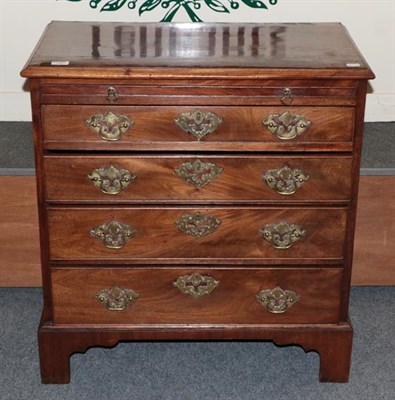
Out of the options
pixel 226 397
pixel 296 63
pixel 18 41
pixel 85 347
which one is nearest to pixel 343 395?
pixel 226 397

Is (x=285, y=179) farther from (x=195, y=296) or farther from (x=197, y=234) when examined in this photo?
(x=195, y=296)

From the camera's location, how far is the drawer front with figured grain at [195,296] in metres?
2.56

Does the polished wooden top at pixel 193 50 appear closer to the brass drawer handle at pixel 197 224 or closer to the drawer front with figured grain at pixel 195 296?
the brass drawer handle at pixel 197 224

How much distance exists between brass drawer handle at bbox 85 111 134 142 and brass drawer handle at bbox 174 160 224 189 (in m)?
0.17

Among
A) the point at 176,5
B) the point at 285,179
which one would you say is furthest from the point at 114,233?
the point at 176,5

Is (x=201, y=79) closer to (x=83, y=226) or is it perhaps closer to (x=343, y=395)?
(x=83, y=226)

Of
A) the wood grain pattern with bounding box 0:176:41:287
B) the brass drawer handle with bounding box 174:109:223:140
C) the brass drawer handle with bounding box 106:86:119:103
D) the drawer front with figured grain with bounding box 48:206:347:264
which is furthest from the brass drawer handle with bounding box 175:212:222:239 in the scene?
the wood grain pattern with bounding box 0:176:41:287

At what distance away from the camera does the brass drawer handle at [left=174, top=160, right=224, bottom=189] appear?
2.42m

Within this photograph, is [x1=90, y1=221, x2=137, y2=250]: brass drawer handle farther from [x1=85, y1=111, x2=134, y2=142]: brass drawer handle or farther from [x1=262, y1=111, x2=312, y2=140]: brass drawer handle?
[x1=262, y1=111, x2=312, y2=140]: brass drawer handle

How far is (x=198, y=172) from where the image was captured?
2428mm

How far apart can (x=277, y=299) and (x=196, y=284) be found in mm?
224

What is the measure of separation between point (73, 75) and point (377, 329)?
50.9 inches

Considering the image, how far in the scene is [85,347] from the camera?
8.67 ft

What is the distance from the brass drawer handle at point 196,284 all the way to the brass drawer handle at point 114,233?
0.61 feet
